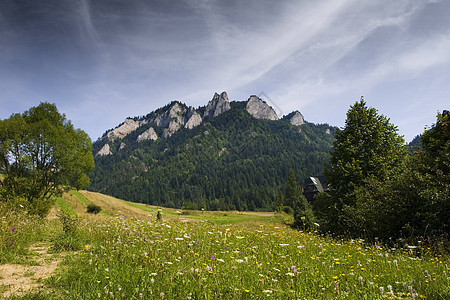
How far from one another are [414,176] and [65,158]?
28.9 meters

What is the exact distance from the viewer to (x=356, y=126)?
19.3m

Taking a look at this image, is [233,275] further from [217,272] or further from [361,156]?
[361,156]

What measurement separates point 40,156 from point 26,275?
75.9 feet

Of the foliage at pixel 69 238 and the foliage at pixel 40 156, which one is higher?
the foliage at pixel 40 156

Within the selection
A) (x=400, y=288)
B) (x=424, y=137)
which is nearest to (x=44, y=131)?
(x=400, y=288)

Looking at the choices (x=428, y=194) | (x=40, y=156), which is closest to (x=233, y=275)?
(x=428, y=194)

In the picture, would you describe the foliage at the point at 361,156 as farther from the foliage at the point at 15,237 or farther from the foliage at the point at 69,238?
the foliage at the point at 15,237

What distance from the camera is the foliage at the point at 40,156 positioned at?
2167cm

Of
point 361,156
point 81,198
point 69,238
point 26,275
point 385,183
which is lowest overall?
point 26,275

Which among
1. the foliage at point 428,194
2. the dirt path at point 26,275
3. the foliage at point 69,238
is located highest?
the foliage at point 428,194

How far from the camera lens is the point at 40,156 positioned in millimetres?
23766

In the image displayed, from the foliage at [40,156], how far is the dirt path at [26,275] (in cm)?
1629

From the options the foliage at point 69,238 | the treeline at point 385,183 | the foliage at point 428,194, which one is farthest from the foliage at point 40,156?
the foliage at point 428,194

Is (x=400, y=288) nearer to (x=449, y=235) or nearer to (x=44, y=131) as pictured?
(x=449, y=235)
